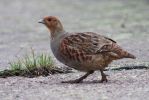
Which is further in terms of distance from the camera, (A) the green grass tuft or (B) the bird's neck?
(A) the green grass tuft

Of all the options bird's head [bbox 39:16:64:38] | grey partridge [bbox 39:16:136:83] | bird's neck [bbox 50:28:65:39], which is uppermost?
bird's head [bbox 39:16:64:38]

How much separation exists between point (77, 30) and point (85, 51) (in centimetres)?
691

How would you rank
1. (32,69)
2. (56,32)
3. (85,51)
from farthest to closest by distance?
(32,69) < (56,32) < (85,51)

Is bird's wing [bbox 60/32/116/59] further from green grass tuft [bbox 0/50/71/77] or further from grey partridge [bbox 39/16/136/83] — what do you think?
green grass tuft [bbox 0/50/71/77]

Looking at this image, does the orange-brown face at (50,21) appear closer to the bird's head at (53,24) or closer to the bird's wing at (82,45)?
the bird's head at (53,24)

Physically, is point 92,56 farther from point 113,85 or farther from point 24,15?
point 24,15

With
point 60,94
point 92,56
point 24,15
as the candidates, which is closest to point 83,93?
point 60,94

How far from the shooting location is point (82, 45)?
319 inches

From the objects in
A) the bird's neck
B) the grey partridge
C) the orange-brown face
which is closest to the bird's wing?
the grey partridge

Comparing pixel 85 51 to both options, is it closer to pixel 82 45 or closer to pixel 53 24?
pixel 82 45

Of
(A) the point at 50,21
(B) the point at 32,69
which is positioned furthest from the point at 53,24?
(B) the point at 32,69

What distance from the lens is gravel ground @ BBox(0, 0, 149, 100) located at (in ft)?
24.4

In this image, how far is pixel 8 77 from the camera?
8.84 meters

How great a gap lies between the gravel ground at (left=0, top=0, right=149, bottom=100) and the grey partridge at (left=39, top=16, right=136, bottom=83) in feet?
0.83
